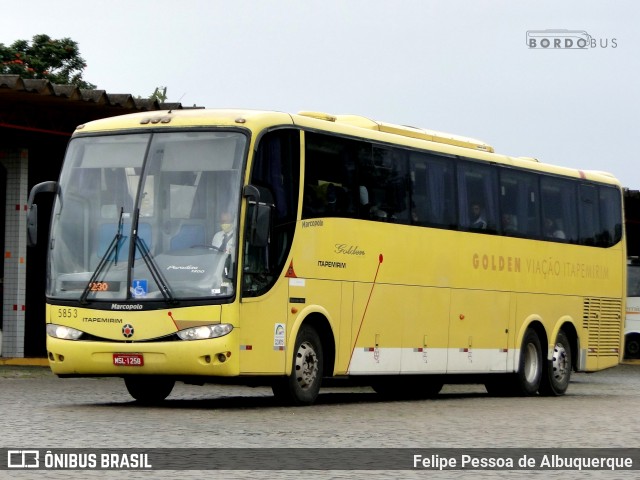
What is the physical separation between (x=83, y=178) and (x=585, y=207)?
1075 cm

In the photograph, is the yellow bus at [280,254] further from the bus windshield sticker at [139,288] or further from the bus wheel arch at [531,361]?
the bus wheel arch at [531,361]

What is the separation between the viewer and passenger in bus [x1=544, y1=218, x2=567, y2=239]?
82.1ft

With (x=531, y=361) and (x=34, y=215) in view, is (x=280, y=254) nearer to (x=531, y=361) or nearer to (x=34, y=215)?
(x=34, y=215)

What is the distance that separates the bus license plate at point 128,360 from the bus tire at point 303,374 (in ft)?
6.34

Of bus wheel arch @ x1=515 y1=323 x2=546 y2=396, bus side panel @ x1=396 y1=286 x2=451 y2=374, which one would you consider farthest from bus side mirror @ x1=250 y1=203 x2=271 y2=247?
bus wheel arch @ x1=515 y1=323 x2=546 y2=396

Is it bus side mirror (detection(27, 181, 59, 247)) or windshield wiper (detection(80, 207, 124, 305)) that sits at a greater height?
bus side mirror (detection(27, 181, 59, 247))

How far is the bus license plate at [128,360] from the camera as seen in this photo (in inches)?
678

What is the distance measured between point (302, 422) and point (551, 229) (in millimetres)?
10292

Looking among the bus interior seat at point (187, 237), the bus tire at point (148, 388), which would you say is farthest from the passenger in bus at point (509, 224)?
the bus interior seat at point (187, 237)

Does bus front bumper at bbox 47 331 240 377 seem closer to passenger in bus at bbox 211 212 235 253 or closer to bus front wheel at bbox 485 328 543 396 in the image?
passenger in bus at bbox 211 212 235 253

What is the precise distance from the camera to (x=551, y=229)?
25172mm

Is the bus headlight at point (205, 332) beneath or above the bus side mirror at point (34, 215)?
beneath

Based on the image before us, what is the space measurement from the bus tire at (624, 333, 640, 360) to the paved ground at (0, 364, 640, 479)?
21539mm

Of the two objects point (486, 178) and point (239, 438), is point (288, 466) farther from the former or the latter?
point (486, 178)
